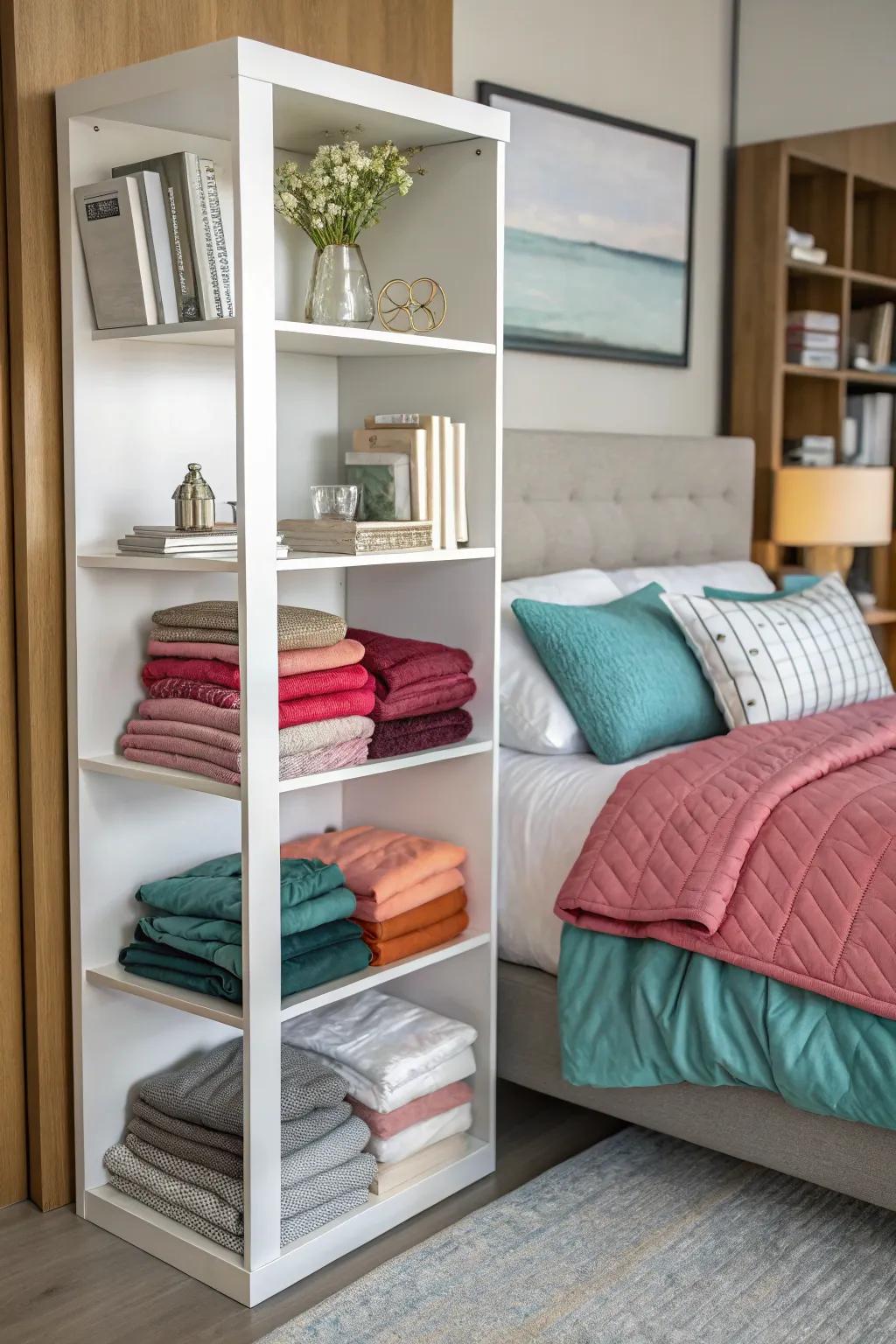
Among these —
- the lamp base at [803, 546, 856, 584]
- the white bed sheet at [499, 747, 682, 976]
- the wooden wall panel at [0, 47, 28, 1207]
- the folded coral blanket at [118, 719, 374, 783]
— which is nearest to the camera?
the folded coral blanket at [118, 719, 374, 783]

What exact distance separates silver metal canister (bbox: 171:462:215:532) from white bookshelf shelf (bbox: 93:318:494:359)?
21cm

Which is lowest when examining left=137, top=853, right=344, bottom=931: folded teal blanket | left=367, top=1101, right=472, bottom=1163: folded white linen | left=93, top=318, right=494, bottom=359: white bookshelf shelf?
left=367, top=1101, right=472, bottom=1163: folded white linen

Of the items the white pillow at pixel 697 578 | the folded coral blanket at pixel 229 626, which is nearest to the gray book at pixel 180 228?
the folded coral blanket at pixel 229 626

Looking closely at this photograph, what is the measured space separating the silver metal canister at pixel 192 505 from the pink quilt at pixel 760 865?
86 centimetres

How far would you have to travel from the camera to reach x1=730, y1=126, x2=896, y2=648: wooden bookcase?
3.94 meters

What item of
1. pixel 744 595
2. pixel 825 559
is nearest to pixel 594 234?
pixel 744 595

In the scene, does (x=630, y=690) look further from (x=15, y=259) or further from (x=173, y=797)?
(x=15, y=259)

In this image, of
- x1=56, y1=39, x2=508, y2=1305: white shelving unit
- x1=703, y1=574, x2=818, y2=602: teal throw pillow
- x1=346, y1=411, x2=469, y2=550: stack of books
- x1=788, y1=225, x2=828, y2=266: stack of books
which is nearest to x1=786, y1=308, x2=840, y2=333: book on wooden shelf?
x1=788, y1=225, x2=828, y2=266: stack of books

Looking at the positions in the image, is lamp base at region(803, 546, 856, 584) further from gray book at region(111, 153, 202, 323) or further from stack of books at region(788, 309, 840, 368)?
gray book at region(111, 153, 202, 323)

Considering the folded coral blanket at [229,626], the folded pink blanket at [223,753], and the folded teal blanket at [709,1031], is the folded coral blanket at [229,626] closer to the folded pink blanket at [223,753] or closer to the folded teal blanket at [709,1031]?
the folded pink blanket at [223,753]

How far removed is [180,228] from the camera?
2086 mm

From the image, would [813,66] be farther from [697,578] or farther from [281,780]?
[281,780]

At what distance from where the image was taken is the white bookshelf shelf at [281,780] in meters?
2.06

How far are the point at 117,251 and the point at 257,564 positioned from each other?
55cm
